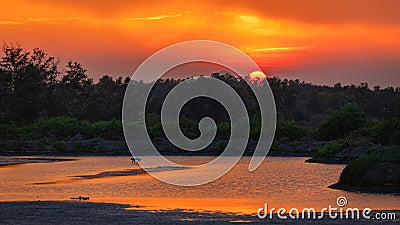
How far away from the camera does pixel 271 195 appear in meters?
38.5

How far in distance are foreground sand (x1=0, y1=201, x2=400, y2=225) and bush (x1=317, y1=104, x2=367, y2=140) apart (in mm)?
55414

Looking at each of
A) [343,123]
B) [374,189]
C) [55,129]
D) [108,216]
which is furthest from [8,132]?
[108,216]

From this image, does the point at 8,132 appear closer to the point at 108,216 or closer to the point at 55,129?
the point at 55,129

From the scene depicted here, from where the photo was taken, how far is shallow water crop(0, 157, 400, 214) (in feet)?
113

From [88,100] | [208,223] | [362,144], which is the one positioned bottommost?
[208,223]

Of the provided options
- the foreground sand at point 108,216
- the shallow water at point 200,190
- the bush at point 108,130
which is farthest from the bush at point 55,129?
the foreground sand at point 108,216

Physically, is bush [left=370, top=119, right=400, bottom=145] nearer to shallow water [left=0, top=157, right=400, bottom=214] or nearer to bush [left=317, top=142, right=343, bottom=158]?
bush [left=317, top=142, right=343, bottom=158]

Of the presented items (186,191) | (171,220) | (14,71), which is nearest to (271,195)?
(186,191)

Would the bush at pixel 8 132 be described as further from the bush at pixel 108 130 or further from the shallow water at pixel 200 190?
the shallow water at pixel 200 190

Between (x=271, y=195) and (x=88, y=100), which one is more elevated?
(x=88, y=100)

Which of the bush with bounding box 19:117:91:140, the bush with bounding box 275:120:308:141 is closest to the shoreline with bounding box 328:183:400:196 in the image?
the bush with bounding box 275:120:308:141

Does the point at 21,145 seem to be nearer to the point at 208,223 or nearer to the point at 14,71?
the point at 14,71

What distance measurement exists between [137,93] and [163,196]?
117165mm

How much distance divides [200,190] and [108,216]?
12.3m
